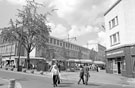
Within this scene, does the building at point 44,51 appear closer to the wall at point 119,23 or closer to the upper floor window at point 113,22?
the wall at point 119,23

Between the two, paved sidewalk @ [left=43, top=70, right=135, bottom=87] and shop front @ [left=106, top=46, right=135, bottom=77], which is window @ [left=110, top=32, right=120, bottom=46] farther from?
paved sidewalk @ [left=43, top=70, right=135, bottom=87]

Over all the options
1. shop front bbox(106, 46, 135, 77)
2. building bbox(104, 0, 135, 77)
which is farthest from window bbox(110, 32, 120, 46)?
shop front bbox(106, 46, 135, 77)

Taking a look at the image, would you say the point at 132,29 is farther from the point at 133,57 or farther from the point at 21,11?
the point at 21,11

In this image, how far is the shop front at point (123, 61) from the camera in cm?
2012

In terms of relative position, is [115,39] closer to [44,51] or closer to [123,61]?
[123,61]

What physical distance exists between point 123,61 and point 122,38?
3613 mm

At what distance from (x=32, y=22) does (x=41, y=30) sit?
9.09 feet

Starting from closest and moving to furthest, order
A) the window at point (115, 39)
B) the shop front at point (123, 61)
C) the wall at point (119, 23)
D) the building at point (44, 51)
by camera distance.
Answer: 1. the shop front at point (123, 61)
2. the wall at point (119, 23)
3. the window at point (115, 39)
4. the building at point (44, 51)

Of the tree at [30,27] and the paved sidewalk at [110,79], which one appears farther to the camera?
the tree at [30,27]

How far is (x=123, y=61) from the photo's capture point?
2194cm

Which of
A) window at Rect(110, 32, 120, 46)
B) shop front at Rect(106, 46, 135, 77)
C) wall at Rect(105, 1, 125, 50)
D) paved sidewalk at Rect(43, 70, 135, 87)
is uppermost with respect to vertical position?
wall at Rect(105, 1, 125, 50)

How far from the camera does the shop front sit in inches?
792

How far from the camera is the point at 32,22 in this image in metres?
32.9

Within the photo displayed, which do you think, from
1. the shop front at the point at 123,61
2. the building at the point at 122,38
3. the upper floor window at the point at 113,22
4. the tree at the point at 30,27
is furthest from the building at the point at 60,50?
the shop front at the point at 123,61
